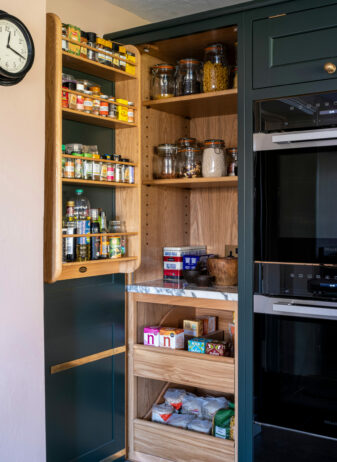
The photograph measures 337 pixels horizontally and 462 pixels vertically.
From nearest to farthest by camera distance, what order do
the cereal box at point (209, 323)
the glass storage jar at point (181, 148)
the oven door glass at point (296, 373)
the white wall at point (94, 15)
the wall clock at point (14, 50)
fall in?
the wall clock at point (14, 50) < the oven door glass at point (296, 373) < the white wall at point (94, 15) < the glass storage jar at point (181, 148) < the cereal box at point (209, 323)

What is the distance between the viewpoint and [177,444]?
8.45 feet

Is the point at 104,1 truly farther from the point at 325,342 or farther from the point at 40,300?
the point at 325,342

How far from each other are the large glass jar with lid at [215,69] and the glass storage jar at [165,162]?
1.18 feet

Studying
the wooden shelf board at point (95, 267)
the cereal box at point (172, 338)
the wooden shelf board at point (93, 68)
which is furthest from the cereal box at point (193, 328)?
the wooden shelf board at point (93, 68)

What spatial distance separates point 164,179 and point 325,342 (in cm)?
113

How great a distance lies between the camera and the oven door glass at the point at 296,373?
2.17 meters

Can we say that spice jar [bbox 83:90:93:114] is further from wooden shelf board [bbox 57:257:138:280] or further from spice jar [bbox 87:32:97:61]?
wooden shelf board [bbox 57:257:138:280]

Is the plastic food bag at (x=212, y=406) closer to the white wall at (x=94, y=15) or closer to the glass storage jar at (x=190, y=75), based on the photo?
the glass storage jar at (x=190, y=75)

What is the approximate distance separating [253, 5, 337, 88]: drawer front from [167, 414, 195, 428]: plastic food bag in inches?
66.0

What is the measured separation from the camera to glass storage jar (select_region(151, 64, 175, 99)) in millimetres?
2701

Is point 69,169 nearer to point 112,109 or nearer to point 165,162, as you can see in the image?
point 112,109

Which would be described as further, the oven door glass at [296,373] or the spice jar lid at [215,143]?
the spice jar lid at [215,143]

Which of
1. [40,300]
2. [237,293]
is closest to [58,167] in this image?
[40,300]

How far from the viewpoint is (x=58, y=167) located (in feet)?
6.81
